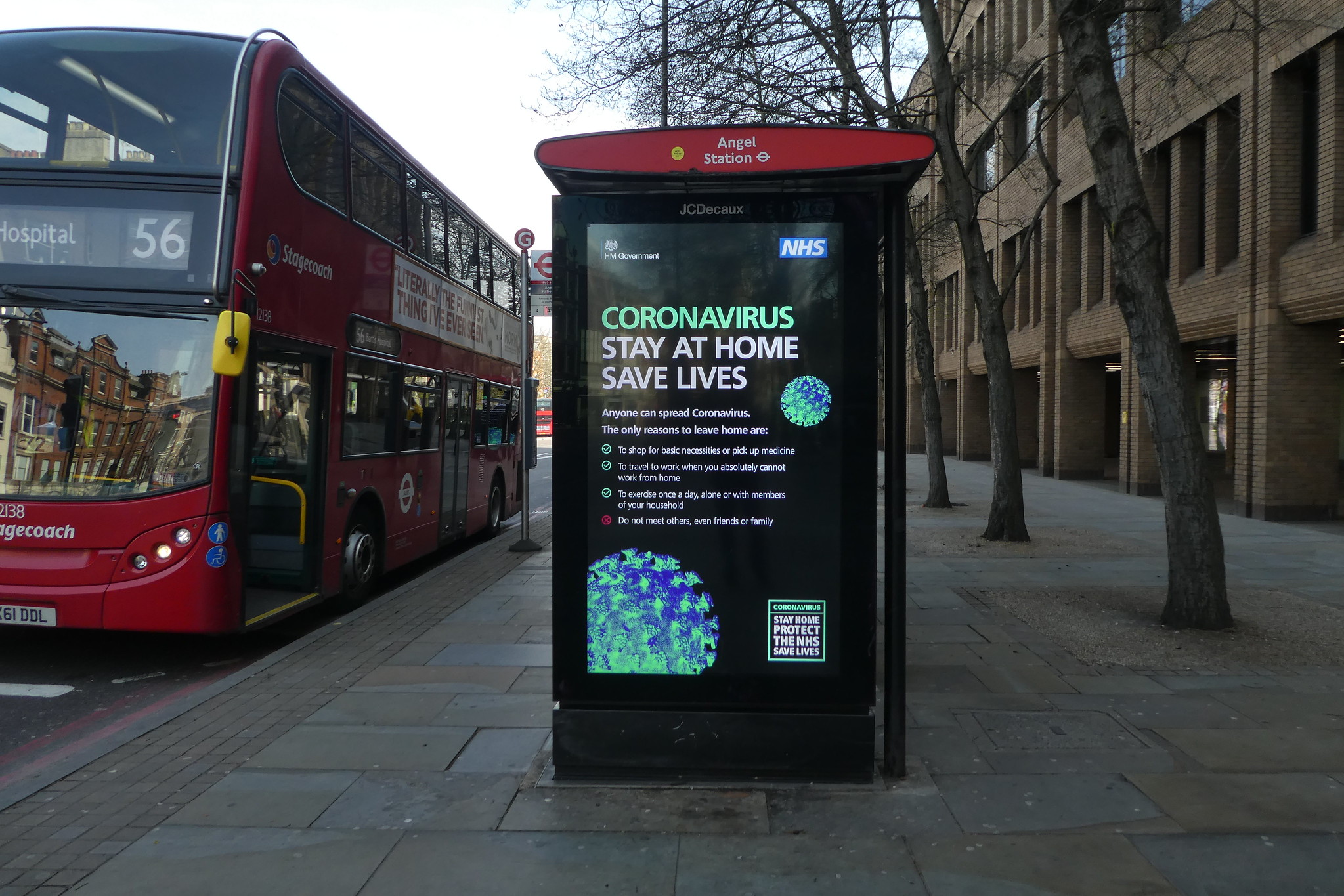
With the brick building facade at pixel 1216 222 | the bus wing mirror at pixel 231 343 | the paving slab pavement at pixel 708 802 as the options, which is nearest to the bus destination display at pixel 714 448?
the paving slab pavement at pixel 708 802

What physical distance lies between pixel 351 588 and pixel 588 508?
5322mm

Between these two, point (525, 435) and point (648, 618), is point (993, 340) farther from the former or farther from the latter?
point (648, 618)

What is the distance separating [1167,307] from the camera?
779cm

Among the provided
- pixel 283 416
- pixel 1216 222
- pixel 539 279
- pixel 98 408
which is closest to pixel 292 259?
pixel 283 416

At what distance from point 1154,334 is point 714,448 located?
4.91 metres

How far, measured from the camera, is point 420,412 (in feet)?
35.6

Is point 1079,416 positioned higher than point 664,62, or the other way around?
point 664,62

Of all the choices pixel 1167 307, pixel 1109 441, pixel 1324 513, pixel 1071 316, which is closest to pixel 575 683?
pixel 1167 307

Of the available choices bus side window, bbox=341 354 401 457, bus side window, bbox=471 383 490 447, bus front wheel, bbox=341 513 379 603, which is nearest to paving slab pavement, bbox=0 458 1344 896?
bus front wheel, bbox=341 513 379 603

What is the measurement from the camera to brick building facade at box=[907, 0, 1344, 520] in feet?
46.4

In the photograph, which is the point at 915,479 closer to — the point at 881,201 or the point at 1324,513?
the point at 1324,513

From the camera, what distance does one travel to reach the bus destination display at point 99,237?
6.75m

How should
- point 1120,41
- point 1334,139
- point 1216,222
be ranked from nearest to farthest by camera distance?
point 1120,41 < point 1334,139 < point 1216,222

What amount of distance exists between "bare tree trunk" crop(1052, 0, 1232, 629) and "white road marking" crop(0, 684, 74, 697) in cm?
792
